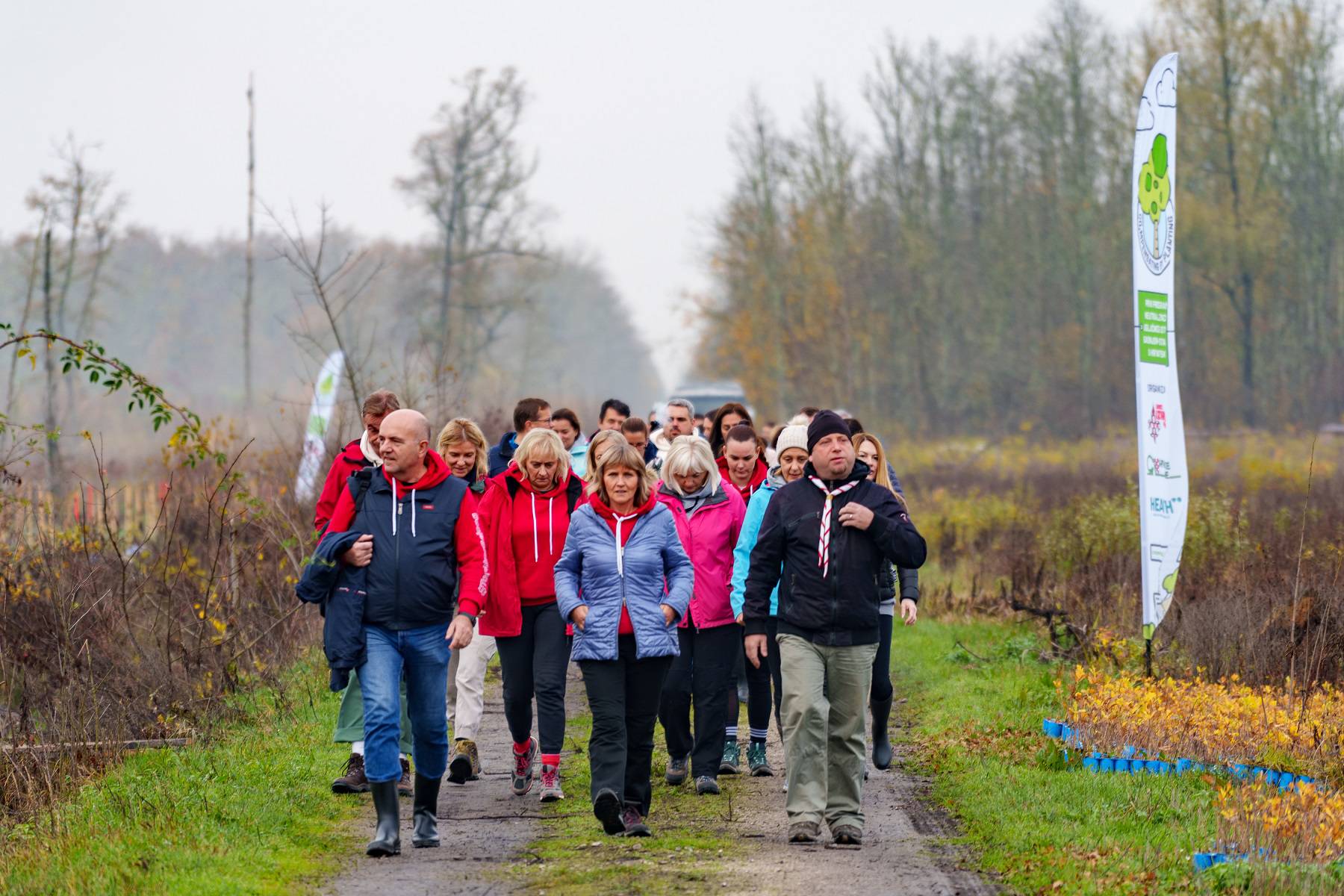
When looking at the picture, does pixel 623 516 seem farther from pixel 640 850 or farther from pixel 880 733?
pixel 880 733

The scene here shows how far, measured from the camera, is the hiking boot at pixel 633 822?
688 centimetres

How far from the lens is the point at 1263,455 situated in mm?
30703

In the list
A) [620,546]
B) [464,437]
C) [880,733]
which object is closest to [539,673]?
[620,546]

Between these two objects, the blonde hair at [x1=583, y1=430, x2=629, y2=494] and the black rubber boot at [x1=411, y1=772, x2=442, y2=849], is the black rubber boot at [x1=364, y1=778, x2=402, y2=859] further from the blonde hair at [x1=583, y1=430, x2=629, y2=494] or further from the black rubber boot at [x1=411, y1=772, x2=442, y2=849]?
the blonde hair at [x1=583, y1=430, x2=629, y2=494]

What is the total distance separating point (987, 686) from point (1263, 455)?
866 inches

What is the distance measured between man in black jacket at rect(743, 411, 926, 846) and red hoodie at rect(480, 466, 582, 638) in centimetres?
117

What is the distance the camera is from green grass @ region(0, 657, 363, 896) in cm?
596

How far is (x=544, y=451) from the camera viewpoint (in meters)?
7.59

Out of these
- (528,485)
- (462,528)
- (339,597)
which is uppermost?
(528,485)

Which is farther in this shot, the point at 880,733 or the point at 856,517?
the point at 880,733

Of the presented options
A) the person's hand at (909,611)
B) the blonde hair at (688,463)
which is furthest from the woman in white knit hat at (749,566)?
the person's hand at (909,611)

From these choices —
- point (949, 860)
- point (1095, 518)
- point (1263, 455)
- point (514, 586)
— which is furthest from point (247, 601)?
point (1263, 455)

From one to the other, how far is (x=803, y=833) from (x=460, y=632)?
1.83 m

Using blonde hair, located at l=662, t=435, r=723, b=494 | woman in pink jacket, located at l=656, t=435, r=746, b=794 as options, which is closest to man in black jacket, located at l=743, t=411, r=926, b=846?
woman in pink jacket, located at l=656, t=435, r=746, b=794
